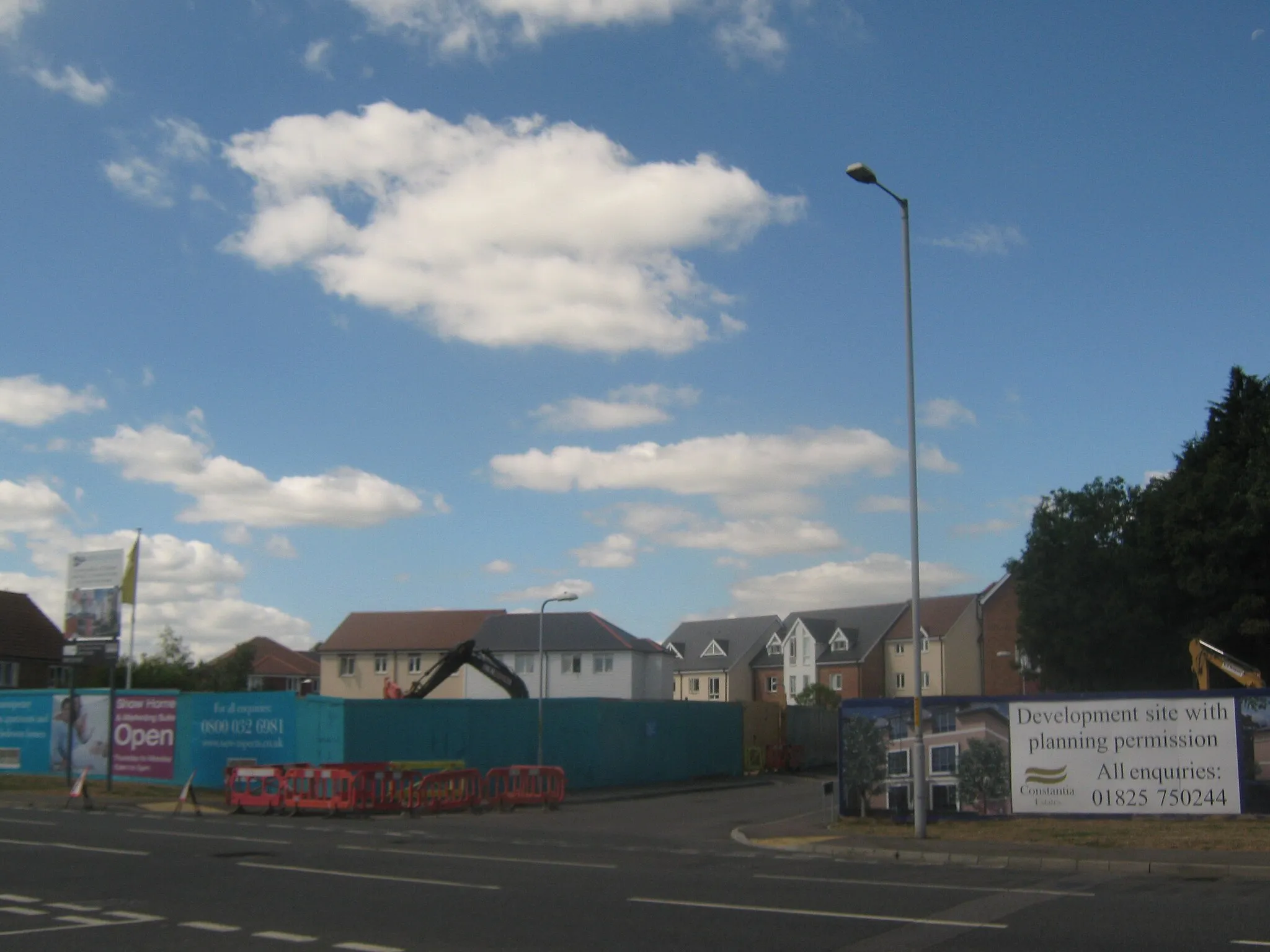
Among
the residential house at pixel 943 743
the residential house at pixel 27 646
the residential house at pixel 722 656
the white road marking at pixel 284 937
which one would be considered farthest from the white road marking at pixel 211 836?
the residential house at pixel 722 656

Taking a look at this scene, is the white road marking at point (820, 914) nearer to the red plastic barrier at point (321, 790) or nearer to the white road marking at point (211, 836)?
the white road marking at point (211, 836)

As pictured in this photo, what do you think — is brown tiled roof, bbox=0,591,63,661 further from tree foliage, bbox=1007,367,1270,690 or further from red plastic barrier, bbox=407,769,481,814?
tree foliage, bbox=1007,367,1270,690

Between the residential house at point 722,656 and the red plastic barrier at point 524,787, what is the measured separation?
250ft

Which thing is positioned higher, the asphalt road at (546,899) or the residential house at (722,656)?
the residential house at (722,656)

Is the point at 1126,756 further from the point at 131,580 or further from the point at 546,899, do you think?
the point at 131,580

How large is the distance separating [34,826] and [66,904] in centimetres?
1136

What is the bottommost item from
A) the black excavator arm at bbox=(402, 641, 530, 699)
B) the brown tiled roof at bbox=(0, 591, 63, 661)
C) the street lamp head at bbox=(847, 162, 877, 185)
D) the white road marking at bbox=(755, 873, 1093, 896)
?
the white road marking at bbox=(755, 873, 1093, 896)

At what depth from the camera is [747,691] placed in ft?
353

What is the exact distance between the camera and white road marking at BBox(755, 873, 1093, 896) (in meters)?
13.6

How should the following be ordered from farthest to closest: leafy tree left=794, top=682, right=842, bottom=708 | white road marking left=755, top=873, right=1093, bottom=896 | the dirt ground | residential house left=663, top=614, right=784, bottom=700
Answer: residential house left=663, top=614, right=784, bottom=700 < leafy tree left=794, top=682, right=842, bottom=708 < the dirt ground < white road marking left=755, top=873, right=1093, bottom=896

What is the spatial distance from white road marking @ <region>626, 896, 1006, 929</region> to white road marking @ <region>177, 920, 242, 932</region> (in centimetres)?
398

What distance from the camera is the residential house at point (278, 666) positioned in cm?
12050

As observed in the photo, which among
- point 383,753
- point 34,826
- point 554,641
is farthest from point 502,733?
point 554,641

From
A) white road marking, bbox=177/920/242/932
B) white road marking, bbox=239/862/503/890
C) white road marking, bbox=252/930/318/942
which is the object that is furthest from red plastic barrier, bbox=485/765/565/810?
white road marking, bbox=252/930/318/942
